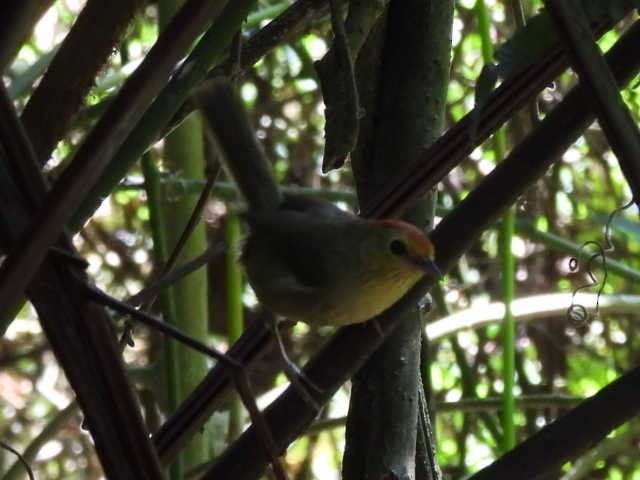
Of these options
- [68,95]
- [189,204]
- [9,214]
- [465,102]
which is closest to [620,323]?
[465,102]

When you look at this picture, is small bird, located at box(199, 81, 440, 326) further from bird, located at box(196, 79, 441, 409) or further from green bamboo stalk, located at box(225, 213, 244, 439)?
green bamboo stalk, located at box(225, 213, 244, 439)

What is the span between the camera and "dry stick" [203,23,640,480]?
2.13 feet

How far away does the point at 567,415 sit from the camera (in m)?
0.67

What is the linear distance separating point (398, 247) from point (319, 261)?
0.18 meters

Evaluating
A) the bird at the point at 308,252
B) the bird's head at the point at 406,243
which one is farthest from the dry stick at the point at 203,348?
the bird at the point at 308,252

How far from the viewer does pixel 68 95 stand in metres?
0.77

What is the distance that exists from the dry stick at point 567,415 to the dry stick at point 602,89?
15 cm

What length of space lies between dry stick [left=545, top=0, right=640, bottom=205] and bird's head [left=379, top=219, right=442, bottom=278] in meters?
0.39

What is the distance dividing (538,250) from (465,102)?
0.44m

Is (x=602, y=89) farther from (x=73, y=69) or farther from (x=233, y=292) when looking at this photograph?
(x=233, y=292)

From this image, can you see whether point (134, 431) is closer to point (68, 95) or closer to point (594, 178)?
point (68, 95)

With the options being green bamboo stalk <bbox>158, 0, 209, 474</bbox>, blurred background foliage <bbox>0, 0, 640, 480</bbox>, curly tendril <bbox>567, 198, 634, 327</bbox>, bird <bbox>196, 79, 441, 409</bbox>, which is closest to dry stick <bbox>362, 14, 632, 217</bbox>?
curly tendril <bbox>567, 198, 634, 327</bbox>

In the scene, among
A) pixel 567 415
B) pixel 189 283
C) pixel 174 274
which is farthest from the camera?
pixel 189 283

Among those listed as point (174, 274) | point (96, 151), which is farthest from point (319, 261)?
point (96, 151)
